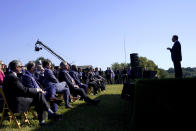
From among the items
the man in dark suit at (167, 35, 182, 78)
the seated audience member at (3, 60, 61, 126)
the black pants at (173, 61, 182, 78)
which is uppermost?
the man in dark suit at (167, 35, 182, 78)

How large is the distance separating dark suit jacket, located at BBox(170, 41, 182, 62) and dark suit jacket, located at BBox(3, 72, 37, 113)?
575 centimetres

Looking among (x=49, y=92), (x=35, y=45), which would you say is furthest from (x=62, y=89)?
(x=35, y=45)

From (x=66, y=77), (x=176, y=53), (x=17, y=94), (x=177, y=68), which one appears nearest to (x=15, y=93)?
(x=17, y=94)

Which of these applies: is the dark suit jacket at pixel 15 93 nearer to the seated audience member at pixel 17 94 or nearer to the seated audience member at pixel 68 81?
the seated audience member at pixel 17 94

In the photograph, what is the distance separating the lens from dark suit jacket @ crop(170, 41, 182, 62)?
8.15 meters

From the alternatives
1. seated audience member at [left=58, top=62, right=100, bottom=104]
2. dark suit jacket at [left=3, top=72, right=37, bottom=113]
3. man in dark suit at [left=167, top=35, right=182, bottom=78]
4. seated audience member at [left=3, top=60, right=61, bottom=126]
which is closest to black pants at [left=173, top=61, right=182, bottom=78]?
man in dark suit at [left=167, top=35, right=182, bottom=78]

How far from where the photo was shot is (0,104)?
5.16m

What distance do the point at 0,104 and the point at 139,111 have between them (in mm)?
3917

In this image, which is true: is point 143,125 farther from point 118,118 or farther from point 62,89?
point 62,89

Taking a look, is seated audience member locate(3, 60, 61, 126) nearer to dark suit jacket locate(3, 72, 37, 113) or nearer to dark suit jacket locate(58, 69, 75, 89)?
dark suit jacket locate(3, 72, 37, 113)

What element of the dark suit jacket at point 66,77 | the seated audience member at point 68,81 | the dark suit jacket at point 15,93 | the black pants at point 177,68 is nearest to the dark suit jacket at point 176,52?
the black pants at point 177,68

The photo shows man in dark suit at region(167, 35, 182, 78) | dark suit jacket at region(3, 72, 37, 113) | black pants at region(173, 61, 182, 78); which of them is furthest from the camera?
man in dark suit at region(167, 35, 182, 78)

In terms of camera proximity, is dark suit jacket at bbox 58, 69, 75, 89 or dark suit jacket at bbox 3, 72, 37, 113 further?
dark suit jacket at bbox 58, 69, 75, 89

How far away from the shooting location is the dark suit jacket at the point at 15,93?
446 cm
